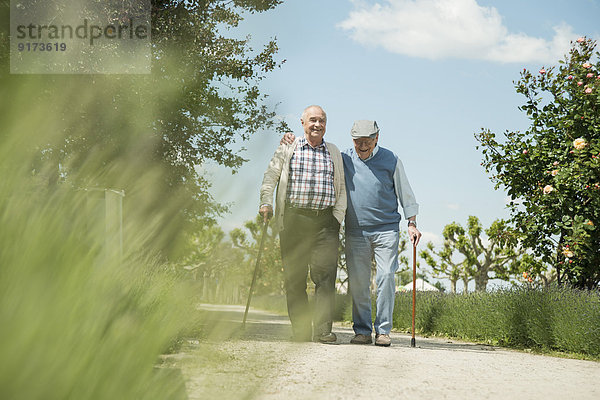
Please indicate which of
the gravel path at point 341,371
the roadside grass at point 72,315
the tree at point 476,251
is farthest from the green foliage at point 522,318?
the tree at point 476,251

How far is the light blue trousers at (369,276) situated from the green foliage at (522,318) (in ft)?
6.15

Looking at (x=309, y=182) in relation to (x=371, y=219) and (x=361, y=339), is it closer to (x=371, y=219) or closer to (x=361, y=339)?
(x=371, y=219)

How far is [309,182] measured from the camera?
5.03m

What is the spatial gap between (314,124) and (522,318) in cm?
335

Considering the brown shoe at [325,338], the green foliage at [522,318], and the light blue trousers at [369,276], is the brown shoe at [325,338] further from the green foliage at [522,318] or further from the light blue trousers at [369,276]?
the green foliage at [522,318]

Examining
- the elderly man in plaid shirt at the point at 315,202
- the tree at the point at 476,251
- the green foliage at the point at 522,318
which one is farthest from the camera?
the tree at the point at 476,251

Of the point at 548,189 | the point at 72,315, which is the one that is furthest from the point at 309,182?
the point at 72,315

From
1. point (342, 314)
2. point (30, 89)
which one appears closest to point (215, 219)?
point (30, 89)

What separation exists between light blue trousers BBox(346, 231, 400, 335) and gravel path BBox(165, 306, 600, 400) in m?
0.61

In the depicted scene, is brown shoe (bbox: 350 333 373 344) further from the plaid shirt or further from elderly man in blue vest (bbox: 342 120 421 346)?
the plaid shirt

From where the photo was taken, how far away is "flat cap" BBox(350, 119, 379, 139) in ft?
17.3

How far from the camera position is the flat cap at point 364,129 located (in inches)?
208

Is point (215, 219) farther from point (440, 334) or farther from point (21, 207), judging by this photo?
point (440, 334)

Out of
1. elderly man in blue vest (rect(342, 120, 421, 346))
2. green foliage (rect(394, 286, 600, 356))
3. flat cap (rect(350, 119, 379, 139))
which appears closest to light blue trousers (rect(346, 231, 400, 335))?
elderly man in blue vest (rect(342, 120, 421, 346))
